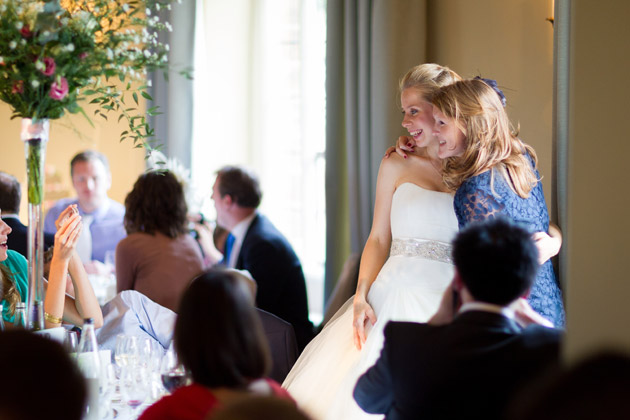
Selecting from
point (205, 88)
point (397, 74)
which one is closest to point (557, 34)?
point (397, 74)

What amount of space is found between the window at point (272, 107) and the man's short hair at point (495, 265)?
399cm

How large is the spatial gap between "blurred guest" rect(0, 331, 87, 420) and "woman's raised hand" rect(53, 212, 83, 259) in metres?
1.20

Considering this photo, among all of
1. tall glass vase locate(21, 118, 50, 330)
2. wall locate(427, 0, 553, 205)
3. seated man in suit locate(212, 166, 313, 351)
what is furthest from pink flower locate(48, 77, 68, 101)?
wall locate(427, 0, 553, 205)

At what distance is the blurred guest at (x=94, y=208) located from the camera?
16.3 feet

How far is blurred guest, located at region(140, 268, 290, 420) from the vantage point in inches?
56.2

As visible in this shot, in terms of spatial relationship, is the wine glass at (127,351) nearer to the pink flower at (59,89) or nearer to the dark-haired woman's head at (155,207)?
the pink flower at (59,89)

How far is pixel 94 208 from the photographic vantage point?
5.05 meters

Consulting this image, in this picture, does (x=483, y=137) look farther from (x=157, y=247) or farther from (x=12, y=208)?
(x=12, y=208)

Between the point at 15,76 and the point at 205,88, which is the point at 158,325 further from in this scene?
the point at 205,88

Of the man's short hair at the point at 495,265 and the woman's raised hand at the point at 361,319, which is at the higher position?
the man's short hair at the point at 495,265

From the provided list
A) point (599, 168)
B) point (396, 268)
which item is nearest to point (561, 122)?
point (396, 268)

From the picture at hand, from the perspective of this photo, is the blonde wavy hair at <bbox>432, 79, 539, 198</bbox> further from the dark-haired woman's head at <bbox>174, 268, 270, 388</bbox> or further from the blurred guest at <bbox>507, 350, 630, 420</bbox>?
the blurred guest at <bbox>507, 350, 630, 420</bbox>

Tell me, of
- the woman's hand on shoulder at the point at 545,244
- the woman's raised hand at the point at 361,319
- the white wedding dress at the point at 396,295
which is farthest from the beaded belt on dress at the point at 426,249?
the woman's hand on shoulder at the point at 545,244

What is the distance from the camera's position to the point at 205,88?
5922mm
